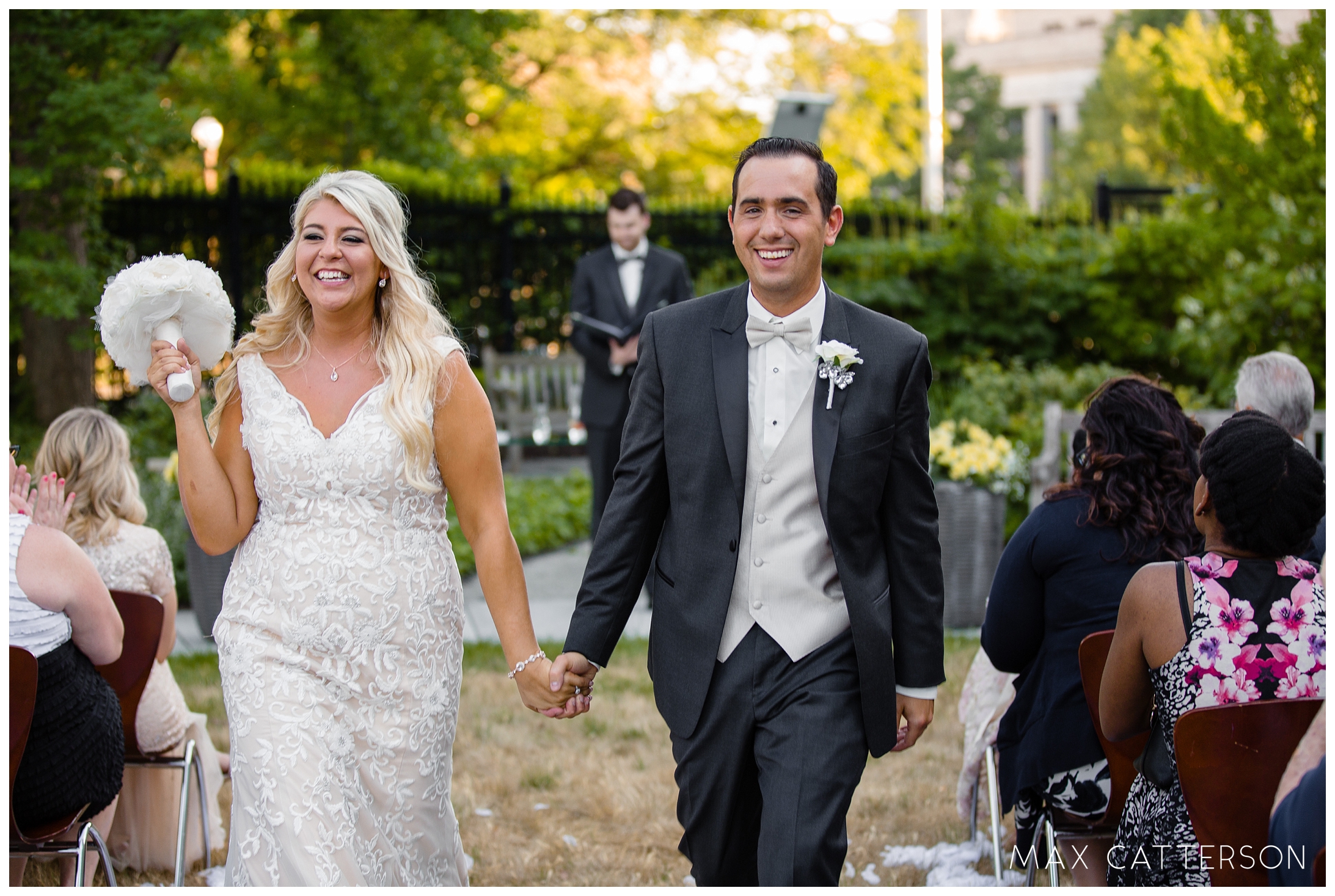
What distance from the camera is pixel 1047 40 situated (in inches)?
2625

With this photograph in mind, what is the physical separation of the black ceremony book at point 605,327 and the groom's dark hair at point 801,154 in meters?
4.77

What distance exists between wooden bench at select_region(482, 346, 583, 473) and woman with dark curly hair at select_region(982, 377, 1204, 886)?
8837mm

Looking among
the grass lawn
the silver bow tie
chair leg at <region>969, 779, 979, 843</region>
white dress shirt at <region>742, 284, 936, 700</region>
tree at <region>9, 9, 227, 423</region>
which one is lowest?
the grass lawn

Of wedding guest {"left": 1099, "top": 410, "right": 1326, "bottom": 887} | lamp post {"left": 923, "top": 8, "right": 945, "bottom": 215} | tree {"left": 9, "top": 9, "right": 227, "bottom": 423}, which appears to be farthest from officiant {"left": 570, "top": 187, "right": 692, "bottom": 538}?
lamp post {"left": 923, "top": 8, "right": 945, "bottom": 215}

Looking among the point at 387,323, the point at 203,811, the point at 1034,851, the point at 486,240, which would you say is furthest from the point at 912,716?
the point at 486,240

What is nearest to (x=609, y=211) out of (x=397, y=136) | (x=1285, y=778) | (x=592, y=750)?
(x=592, y=750)

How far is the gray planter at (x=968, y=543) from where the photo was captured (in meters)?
7.56

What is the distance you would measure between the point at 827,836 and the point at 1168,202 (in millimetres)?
11603

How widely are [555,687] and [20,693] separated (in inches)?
52.8

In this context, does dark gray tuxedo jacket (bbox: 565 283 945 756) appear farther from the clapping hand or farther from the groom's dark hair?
the clapping hand

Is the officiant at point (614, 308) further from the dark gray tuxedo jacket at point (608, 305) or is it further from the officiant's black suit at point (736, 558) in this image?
the officiant's black suit at point (736, 558)

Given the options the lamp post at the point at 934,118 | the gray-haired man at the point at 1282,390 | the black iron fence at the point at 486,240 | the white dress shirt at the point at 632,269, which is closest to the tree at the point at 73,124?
the black iron fence at the point at 486,240

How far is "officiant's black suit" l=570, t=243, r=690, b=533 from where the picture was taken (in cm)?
785

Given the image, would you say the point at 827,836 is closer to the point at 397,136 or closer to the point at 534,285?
the point at 534,285
